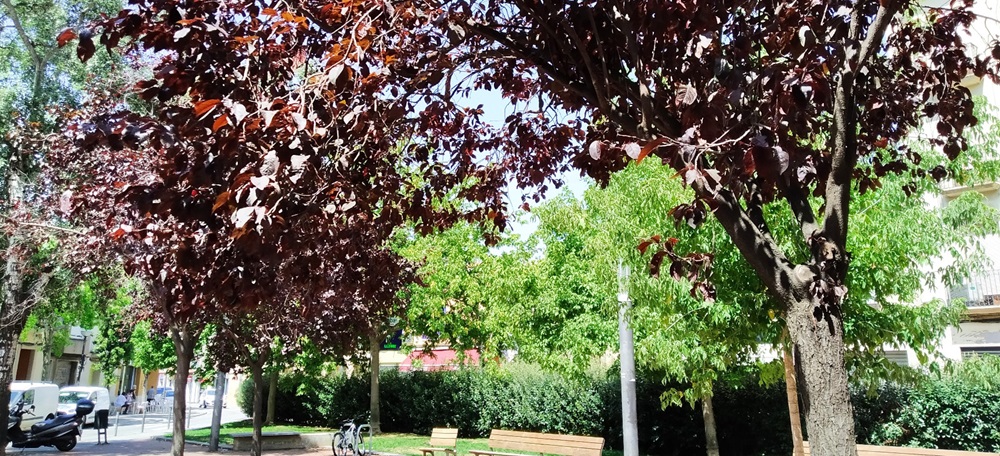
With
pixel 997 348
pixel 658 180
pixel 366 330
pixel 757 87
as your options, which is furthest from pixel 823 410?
pixel 997 348

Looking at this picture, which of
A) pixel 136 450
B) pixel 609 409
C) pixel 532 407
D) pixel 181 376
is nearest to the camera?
pixel 181 376

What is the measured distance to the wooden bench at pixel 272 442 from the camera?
17078 millimetres

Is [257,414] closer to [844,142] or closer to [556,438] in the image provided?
[556,438]

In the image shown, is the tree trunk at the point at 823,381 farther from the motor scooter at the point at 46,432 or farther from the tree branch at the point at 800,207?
the motor scooter at the point at 46,432

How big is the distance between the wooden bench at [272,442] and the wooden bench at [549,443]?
21.9ft

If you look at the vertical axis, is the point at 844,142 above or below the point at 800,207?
above

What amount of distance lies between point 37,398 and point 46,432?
12.8 ft

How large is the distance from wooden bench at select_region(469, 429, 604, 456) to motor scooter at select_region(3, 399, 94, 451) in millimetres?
11494

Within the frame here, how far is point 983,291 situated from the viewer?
1902 centimetres

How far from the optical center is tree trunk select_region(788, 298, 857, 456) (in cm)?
334

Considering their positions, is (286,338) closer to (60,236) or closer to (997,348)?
(60,236)

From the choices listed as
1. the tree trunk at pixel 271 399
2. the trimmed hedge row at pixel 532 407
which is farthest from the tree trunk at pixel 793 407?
the tree trunk at pixel 271 399

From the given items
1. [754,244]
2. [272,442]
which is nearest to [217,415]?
[272,442]

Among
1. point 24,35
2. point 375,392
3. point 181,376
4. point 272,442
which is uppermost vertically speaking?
point 24,35
